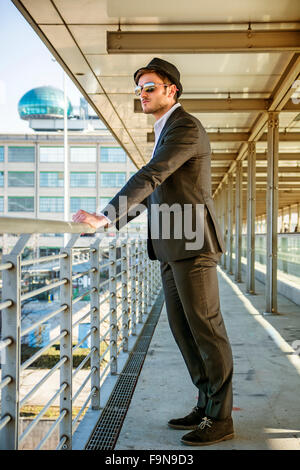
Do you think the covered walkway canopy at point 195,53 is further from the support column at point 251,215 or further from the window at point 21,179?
the window at point 21,179

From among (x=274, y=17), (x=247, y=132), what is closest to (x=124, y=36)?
(x=274, y=17)

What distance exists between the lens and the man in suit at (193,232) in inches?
Result: 91.5

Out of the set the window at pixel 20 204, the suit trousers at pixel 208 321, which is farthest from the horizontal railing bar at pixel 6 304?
the window at pixel 20 204

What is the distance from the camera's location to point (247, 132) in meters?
10.3

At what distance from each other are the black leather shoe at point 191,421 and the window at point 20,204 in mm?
44954

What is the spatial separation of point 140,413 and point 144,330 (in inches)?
116

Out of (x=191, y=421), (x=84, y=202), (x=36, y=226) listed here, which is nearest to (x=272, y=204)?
(x=191, y=421)

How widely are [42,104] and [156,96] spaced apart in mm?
55373

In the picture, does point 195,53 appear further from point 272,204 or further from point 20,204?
point 20,204

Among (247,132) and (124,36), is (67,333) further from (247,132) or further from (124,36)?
(247,132)

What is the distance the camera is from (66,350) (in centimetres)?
231

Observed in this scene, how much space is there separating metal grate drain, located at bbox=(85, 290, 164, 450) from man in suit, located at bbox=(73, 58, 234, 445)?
419 mm

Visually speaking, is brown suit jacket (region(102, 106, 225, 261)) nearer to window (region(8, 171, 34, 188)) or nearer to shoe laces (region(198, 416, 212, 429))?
shoe laces (region(198, 416, 212, 429))
